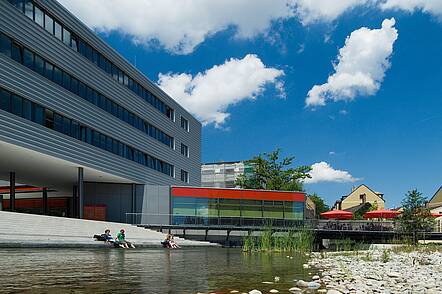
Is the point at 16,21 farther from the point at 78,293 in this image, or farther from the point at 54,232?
the point at 78,293

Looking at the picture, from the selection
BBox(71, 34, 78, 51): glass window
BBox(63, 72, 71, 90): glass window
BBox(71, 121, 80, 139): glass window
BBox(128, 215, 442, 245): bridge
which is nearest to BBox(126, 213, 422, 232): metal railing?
BBox(128, 215, 442, 245): bridge

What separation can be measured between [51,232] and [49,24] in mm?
13951

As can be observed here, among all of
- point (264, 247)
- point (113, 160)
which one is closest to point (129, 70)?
point (113, 160)

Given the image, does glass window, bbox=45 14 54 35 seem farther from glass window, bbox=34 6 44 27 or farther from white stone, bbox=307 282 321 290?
white stone, bbox=307 282 321 290

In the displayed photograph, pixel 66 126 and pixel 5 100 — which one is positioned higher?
pixel 5 100

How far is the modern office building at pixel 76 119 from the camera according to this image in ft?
94.1

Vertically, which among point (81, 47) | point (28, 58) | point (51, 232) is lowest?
point (51, 232)

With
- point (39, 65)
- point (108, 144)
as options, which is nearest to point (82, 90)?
point (108, 144)

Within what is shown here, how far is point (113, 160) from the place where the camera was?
4047 centimetres

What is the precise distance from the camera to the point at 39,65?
102ft

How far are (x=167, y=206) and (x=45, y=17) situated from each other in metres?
19.2

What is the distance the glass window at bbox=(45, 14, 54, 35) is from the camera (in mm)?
31891

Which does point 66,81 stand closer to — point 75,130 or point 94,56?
point 75,130

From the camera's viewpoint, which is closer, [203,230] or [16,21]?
[16,21]
